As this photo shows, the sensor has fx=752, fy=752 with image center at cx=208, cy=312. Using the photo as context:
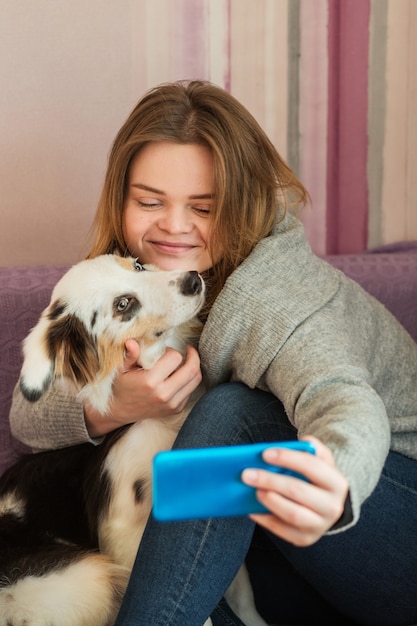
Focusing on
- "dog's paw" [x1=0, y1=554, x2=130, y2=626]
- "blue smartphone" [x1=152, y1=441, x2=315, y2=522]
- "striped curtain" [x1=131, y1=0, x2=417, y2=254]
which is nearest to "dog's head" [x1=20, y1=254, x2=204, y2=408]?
"dog's paw" [x1=0, y1=554, x2=130, y2=626]

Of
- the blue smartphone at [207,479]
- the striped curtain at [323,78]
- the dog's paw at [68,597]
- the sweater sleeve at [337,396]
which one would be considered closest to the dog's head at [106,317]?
the sweater sleeve at [337,396]

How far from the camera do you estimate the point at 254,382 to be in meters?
1.39

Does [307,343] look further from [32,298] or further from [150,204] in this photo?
[32,298]

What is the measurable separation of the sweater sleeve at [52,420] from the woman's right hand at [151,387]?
4 centimetres

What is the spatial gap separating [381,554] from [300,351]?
378 millimetres

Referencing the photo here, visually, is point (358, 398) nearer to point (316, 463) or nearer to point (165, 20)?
point (316, 463)

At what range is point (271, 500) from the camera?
863 millimetres

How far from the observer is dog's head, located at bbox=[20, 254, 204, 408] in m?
1.49

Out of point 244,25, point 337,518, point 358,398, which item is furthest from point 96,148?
point 337,518

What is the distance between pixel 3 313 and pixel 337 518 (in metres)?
1.20

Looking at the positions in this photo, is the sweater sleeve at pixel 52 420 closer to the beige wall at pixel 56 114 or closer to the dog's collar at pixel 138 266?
the dog's collar at pixel 138 266

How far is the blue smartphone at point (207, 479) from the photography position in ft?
2.74

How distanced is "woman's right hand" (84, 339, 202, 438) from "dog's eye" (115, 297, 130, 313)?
0.06m

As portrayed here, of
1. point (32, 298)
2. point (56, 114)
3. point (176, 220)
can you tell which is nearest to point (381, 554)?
point (176, 220)
